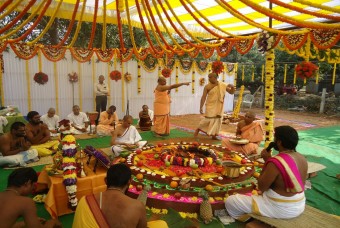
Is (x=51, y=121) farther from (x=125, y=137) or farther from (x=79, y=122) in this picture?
(x=125, y=137)

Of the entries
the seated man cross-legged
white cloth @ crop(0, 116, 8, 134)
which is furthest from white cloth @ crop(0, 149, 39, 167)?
the seated man cross-legged

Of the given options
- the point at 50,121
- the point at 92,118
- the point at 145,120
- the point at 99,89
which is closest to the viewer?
the point at 50,121

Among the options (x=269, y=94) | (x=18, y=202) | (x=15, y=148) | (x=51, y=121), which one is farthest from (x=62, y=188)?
(x=269, y=94)

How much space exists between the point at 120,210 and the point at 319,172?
477cm

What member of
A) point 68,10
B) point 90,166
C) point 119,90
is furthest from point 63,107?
point 90,166

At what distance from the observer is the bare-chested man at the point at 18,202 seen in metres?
2.25

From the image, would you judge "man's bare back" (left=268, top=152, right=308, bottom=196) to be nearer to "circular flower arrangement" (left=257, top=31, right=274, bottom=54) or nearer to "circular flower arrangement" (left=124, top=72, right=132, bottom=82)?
"circular flower arrangement" (left=257, top=31, right=274, bottom=54)

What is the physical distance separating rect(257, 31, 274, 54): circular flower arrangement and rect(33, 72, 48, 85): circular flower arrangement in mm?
7708

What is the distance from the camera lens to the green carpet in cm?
343

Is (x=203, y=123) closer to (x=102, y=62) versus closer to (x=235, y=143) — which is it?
(x=235, y=143)

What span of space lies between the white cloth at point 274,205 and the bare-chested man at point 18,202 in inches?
88.8

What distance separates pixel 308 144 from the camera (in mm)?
7598

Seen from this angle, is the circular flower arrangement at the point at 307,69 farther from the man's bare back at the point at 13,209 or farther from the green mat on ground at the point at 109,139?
the man's bare back at the point at 13,209

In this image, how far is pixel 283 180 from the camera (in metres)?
2.80
